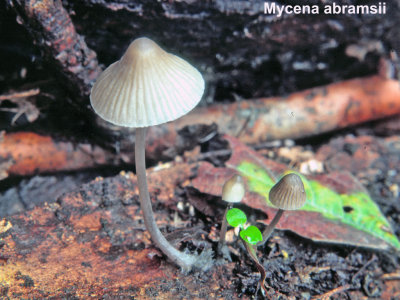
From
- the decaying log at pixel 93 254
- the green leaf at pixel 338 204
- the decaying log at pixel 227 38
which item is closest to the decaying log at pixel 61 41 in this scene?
the decaying log at pixel 227 38

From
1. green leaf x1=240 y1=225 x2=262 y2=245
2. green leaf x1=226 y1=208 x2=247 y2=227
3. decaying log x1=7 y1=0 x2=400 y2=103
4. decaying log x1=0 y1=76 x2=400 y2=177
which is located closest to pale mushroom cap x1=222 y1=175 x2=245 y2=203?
green leaf x1=226 y1=208 x2=247 y2=227

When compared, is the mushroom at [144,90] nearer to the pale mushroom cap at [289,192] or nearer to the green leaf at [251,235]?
the pale mushroom cap at [289,192]

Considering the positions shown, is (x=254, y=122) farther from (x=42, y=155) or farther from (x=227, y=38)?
(x=42, y=155)

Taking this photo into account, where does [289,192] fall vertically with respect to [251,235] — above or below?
above

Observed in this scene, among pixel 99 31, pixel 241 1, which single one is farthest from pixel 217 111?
pixel 99 31

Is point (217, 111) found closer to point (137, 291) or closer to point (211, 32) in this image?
point (211, 32)

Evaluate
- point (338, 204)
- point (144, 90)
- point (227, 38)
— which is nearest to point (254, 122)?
point (227, 38)
